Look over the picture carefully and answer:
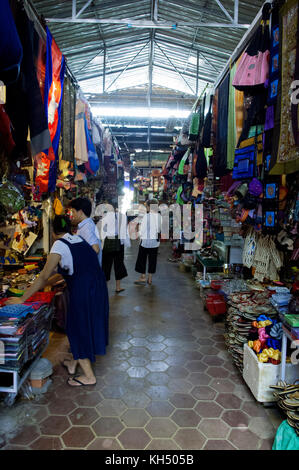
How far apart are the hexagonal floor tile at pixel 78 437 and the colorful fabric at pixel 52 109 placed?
7.27ft

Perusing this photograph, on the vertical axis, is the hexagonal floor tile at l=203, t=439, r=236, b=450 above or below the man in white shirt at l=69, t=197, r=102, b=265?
below

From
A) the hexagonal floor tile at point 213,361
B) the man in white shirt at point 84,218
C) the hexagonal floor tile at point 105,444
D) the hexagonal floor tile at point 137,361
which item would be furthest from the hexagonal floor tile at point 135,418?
the man in white shirt at point 84,218

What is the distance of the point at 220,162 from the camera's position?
3898 millimetres

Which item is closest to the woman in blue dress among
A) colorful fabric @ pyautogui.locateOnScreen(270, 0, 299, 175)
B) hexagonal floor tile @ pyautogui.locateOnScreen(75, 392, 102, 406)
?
hexagonal floor tile @ pyautogui.locateOnScreen(75, 392, 102, 406)

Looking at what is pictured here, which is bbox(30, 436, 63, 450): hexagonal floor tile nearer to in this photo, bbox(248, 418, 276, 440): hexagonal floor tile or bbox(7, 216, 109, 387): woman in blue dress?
bbox(7, 216, 109, 387): woman in blue dress

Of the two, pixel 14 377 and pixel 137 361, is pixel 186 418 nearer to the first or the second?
pixel 137 361

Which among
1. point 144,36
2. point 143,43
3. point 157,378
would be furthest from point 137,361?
point 143,43

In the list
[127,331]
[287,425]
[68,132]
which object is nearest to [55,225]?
[68,132]

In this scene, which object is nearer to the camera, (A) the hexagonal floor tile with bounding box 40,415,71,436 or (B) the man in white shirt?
(A) the hexagonal floor tile with bounding box 40,415,71,436

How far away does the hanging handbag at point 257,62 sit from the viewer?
2771 mm

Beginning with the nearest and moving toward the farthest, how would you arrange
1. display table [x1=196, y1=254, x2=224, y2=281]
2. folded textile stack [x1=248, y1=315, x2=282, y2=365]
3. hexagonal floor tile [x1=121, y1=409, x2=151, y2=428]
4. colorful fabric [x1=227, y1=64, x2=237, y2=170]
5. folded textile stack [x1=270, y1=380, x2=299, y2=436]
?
folded textile stack [x1=270, y1=380, x2=299, y2=436], hexagonal floor tile [x1=121, y1=409, x2=151, y2=428], folded textile stack [x1=248, y1=315, x2=282, y2=365], colorful fabric [x1=227, y1=64, x2=237, y2=170], display table [x1=196, y1=254, x2=224, y2=281]

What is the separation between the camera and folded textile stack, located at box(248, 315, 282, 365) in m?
2.65

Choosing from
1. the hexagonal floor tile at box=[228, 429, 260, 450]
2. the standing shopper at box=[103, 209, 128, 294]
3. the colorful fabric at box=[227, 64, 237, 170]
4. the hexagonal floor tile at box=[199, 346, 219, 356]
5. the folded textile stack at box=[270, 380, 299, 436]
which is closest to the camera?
the folded textile stack at box=[270, 380, 299, 436]

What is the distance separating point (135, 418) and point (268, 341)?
1254mm
